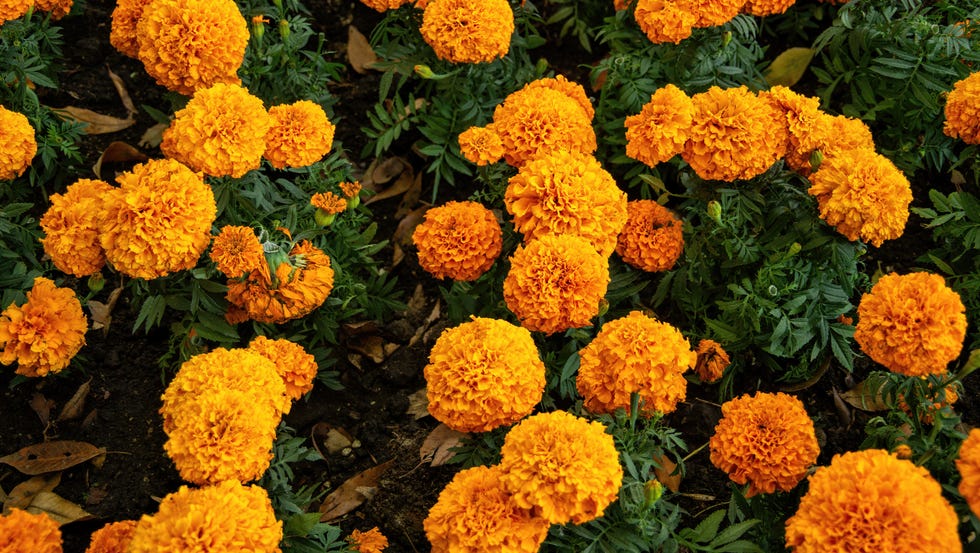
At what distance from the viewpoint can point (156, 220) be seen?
3230mm

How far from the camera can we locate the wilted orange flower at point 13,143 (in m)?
3.69

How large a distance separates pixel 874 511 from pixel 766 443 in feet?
2.07

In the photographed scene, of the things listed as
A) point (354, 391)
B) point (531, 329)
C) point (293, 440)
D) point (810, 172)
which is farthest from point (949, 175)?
point (293, 440)

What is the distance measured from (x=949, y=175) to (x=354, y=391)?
3470 millimetres

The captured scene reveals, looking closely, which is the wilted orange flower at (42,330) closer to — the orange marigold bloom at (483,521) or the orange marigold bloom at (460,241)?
the orange marigold bloom at (460,241)

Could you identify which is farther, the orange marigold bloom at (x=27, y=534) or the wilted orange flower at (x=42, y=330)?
the wilted orange flower at (x=42, y=330)

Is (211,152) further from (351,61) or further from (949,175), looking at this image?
(949,175)

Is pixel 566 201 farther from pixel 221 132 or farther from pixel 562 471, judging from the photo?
pixel 221 132

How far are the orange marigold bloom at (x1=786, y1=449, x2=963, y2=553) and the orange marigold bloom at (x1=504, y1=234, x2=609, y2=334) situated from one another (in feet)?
3.47

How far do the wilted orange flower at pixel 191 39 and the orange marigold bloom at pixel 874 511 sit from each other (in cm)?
298

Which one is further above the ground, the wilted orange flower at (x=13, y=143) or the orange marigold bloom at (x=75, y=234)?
the wilted orange flower at (x=13, y=143)

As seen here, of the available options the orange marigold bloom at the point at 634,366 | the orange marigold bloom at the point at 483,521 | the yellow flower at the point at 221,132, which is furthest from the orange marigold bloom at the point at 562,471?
the yellow flower at the point at 221,132

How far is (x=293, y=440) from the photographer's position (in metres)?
3.38

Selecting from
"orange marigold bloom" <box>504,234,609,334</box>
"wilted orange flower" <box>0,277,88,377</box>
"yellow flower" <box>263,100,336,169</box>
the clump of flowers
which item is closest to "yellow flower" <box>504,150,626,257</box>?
"orange marigold bloom" <box>504,234,609,334</box>
